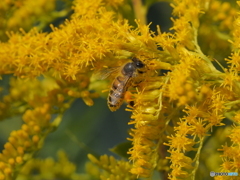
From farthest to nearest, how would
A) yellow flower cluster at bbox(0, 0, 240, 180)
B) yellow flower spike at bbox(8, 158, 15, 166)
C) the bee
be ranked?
yellow flower spike at bbox(8, 158, 15, 166) < the bee < yellow flower cluster at bbox(0, 0, 240, 180)

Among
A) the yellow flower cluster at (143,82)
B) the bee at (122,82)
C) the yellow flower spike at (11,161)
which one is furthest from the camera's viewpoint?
the yellow flower spike at (11,161)

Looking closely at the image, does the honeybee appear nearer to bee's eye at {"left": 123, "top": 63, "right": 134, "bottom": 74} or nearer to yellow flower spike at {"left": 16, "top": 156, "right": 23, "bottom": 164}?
bee's eye at {"left": 123, "top": 63, "right": 134, "bottom": 74}

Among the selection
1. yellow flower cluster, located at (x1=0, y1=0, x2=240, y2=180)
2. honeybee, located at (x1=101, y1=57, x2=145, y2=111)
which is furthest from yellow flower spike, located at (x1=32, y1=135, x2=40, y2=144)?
honeybee, located at (x1=101, y1=57, x2=145, y2=111)

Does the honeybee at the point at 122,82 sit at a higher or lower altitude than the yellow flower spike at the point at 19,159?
higher

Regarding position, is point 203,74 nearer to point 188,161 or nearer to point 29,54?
point 188,161

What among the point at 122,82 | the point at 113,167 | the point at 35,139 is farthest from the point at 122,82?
the point at 35,139

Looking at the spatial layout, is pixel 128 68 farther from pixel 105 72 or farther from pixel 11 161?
pixel 11 161

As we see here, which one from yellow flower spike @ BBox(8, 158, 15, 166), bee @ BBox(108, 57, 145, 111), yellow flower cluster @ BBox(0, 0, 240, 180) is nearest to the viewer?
yellow flower cluster @ BBox(0, 0, 240, 180)

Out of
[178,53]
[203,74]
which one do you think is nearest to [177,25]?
[178,53]

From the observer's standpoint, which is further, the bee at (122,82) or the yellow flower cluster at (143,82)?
the bee at (122,82)

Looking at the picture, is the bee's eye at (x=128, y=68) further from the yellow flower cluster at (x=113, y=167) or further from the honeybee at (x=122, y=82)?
the yellow flower cluster at (x=113, y=167)

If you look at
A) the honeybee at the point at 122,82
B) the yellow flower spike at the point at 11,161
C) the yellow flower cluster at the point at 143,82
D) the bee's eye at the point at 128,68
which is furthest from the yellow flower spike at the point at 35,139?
the bee's eye at the point at 128,68
